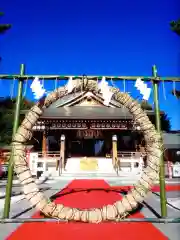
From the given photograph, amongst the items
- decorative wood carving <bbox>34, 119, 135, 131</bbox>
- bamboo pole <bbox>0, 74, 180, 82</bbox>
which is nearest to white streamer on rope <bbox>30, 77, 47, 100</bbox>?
bamboo pole <bbox>0, 74, 180, 82</bbox>

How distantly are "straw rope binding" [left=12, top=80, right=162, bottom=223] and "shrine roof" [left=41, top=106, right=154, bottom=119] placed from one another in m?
13.0

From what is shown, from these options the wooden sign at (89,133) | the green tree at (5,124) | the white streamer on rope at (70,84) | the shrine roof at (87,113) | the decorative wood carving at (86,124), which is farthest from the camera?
the wooden sign at (89,133)

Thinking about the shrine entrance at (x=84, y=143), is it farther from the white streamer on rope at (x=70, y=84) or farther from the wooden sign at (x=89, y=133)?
the white streamer on rope at (x=70, y=84)

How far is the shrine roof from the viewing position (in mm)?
19516

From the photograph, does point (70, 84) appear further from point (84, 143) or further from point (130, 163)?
point (84, 143)

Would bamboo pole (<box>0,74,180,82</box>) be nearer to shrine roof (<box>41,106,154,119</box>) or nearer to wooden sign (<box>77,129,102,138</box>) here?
shrine roof (<box>41,106,154,119</box>)

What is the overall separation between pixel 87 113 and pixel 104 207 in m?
16.8

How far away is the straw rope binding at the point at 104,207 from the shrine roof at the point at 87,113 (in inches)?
513

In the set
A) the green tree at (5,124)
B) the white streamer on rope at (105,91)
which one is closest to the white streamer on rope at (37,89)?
the white streamer on rope at (105,91)

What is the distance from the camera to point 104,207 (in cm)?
425

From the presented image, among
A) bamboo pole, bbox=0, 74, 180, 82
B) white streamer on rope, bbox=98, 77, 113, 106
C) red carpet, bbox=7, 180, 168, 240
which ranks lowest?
red carpet, bbox=7, 180, 168, 240

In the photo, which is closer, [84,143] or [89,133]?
[89,133]

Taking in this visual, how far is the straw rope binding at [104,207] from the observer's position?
13.8ft

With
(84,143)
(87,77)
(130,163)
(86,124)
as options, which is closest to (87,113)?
(86,124)
